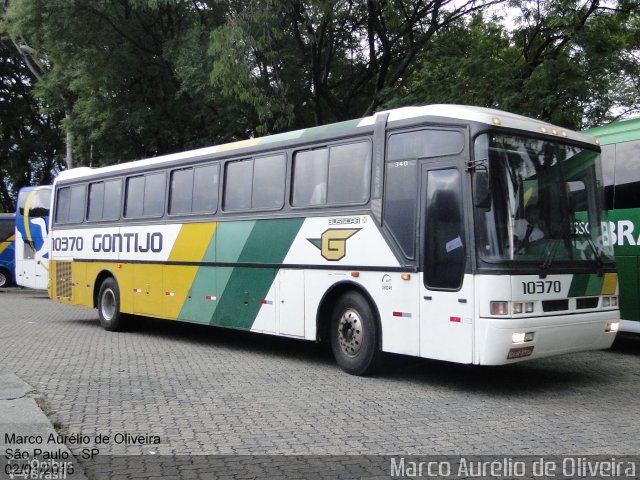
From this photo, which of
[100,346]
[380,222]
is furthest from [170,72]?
[380,222]

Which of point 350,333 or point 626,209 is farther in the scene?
point 626,209

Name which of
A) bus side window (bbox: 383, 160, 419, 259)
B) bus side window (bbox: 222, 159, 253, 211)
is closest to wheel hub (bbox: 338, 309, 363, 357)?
bus side window (bbox: 383, 160, 419, 259)

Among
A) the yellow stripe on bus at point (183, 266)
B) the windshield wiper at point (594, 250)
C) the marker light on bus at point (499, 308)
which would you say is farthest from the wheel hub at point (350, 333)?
the yellow stripe on bus at point (183, 266)

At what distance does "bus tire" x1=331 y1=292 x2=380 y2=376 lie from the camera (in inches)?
348

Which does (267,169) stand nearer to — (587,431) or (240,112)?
(587,431)

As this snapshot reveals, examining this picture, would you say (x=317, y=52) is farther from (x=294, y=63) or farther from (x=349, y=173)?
(x=349, y=173)

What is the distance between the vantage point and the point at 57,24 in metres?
20.0

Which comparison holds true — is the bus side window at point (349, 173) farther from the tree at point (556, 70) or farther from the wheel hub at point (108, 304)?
the wheel hub at point (108, 304)

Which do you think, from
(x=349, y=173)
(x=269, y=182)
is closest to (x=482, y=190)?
(x=349, y=173)

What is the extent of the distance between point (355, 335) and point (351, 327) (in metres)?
0.13

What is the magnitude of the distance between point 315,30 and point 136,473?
13.8m

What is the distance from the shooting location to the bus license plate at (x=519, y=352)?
756cm

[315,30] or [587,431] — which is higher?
[315,30]

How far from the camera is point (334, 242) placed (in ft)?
30.8
